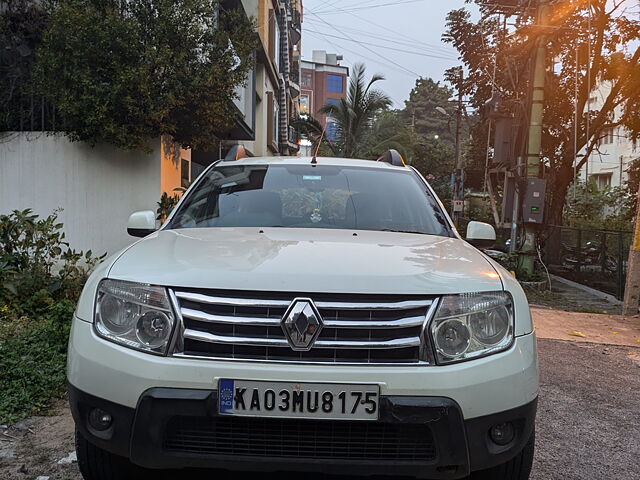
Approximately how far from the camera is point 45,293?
5.58 m

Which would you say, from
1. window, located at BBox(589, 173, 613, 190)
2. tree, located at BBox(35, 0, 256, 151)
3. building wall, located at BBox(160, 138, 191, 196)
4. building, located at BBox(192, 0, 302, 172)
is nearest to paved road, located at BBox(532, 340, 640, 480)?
tree, located at BBox(35, 0, 256, 151)

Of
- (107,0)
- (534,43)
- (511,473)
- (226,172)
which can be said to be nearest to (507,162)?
(534,43)

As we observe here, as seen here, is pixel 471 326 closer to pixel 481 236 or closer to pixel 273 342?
pixel 273 342

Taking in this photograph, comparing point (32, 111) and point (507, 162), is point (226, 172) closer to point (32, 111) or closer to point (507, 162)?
point (32, 111)

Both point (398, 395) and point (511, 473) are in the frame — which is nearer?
point (398, 395)

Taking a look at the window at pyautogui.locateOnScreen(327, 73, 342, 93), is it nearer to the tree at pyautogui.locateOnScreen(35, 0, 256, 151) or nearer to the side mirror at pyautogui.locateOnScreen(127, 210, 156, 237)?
the tree at pyautogui.locateOnScreen(35, 0, 256, 151)

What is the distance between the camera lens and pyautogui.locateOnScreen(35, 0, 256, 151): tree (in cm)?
708

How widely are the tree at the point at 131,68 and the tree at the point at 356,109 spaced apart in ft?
46.0

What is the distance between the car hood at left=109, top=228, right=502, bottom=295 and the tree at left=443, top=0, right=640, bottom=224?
384 inches

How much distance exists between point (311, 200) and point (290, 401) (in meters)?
1.76

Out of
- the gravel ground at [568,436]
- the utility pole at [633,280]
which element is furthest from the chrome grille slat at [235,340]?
the utility pole at [633,280]

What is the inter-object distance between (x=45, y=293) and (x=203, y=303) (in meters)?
4.03

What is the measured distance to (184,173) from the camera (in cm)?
998

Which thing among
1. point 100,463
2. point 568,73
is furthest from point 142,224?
point 568,73
